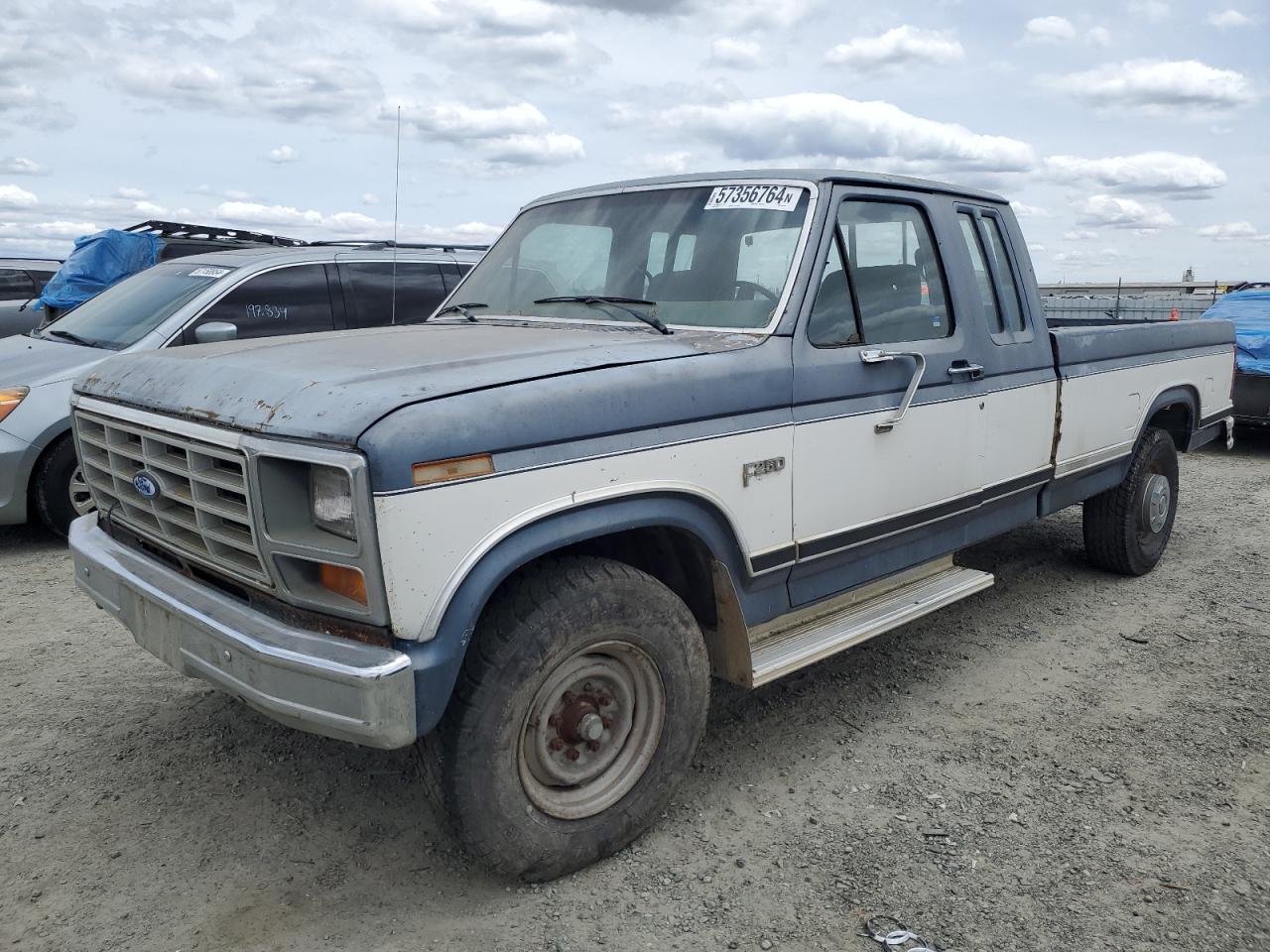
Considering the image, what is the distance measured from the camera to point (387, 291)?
751 cm

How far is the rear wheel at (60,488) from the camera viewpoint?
236 inches

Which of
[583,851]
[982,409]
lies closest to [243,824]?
[583,851]

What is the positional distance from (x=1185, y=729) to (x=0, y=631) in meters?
5.22

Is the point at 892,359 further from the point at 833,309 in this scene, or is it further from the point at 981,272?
the point at 981,272

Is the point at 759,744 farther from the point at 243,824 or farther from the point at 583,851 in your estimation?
the point at 243,824

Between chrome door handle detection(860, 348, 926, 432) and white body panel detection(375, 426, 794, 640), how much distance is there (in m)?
0.68

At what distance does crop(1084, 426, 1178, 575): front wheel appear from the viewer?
18.5 feet

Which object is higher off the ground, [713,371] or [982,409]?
[713,371]

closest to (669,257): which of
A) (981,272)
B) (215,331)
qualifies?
(981,272)

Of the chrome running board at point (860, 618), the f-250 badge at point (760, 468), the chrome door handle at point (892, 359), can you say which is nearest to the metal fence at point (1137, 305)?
the chrome running board at point (860, 618)

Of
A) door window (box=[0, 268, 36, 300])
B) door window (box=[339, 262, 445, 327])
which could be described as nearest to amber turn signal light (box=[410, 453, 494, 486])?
door window (box=[339, 262, 445, 327])

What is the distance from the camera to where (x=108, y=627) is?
4.93 meters

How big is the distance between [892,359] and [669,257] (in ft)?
2.96

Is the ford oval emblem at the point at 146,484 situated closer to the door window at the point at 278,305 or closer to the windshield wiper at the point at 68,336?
the door window at the point at 278,305
